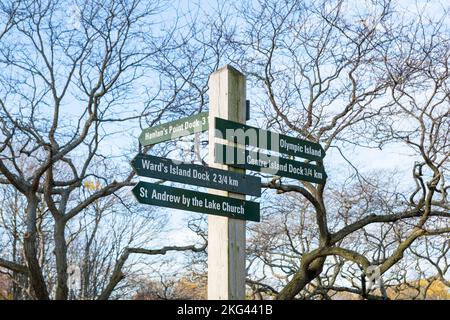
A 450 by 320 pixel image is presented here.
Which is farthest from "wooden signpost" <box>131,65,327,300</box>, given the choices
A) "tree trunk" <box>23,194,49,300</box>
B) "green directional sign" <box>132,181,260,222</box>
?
"tree trunk" <box>23,194,49,300</box>

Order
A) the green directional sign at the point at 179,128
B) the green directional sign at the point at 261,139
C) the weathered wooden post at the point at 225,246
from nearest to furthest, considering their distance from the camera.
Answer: the weathered wooden post at the point at 225,246 < the green directional sign at the point at 261,139 < the green directional sign at the point at 179,128

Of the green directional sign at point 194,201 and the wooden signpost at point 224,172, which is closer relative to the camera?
the green directional sign at point 194,201

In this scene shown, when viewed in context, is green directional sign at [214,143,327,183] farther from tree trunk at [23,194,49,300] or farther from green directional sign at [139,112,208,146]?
tree trunk at [23,194,49,300]

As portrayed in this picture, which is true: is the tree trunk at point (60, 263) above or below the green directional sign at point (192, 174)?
above

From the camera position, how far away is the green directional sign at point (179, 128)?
5.76 m

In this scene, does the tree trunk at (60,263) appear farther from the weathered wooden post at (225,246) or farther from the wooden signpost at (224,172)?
the weathered wooden post at (225,246)

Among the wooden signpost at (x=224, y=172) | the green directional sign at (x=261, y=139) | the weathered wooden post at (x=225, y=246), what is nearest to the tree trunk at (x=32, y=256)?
the wooden signpost at (x=224, y=172)

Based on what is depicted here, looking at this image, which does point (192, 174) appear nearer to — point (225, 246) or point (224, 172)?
point (224, 172)

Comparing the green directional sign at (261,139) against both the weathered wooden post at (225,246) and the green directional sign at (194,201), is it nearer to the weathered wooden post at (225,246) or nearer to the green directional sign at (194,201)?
the weathered wooden post at (225,246)

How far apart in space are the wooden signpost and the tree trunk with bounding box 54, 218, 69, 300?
811 cm

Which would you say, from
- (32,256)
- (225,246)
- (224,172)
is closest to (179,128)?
(224,172)

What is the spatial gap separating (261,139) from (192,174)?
78cm

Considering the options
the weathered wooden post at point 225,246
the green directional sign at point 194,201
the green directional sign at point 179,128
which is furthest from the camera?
the green directional sign at point 179,128
